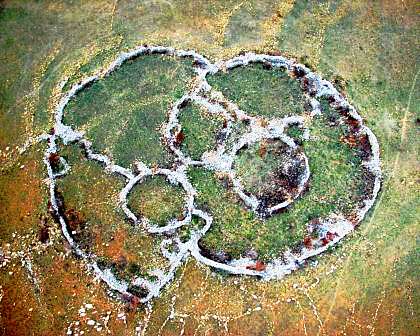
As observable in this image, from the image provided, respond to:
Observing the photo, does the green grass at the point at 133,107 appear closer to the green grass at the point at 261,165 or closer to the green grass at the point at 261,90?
the green grass at the point at 261,90

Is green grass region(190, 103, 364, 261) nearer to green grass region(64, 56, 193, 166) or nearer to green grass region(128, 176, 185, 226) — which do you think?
green grass region(128, 176, 185, 226)

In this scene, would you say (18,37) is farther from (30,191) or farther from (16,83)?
(30,191)

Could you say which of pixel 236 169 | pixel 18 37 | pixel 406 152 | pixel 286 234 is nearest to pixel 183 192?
pixel 236 169

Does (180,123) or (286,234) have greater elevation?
(180,123)

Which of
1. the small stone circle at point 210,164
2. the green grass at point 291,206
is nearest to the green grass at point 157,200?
the small stone circle at point 210,164

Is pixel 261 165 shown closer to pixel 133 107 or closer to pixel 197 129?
pixel 197 129

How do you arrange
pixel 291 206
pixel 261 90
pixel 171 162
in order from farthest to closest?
pixel 261 90, pixel 171 162, pixel 291 206

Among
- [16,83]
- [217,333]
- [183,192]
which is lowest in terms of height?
[217,333]

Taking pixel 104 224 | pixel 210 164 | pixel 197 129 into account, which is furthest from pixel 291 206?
pixel 104 224
